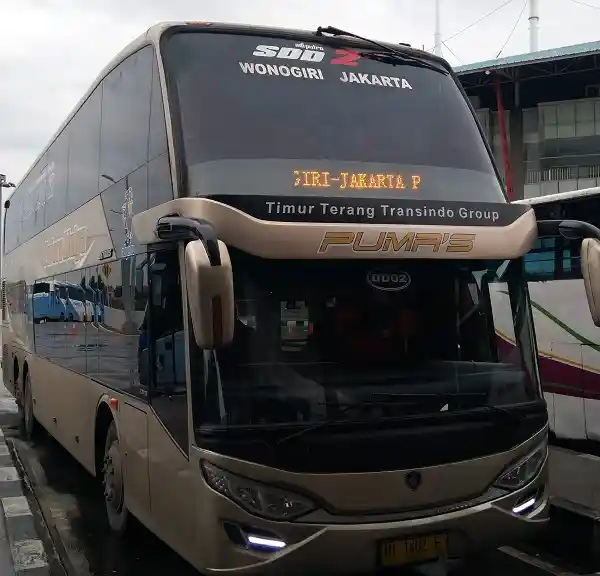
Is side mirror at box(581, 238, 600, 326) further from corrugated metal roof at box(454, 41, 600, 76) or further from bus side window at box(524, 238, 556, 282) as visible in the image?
corrugated metal roof at box(454, 41, 600, 76)

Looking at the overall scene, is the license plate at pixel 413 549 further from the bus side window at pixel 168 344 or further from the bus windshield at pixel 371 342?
the bus side window at pixel 168 344

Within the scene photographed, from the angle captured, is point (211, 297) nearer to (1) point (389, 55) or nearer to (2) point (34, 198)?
(1) point (389, 55)

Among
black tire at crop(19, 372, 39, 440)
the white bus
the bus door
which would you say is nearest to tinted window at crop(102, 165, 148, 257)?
the bus door

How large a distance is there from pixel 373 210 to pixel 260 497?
5.57 feet

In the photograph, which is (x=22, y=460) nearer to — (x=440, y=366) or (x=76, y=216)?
(x=76, y=216)

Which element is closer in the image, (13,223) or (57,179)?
(57,179)

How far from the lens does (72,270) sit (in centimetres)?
756

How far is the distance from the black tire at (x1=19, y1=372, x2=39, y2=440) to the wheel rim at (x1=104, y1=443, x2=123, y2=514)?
5003mm

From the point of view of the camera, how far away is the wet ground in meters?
5.48

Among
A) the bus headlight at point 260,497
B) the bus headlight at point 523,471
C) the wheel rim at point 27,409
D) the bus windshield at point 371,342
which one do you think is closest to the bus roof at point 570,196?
the bus windshield at point 371,342

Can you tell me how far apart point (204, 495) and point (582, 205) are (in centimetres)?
551

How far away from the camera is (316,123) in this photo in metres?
4.78

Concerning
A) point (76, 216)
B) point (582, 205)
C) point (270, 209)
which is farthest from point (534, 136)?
point (270, 209)

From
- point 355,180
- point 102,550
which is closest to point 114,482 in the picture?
point 102,550
